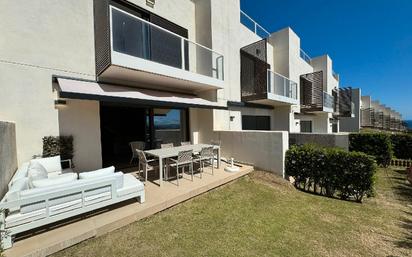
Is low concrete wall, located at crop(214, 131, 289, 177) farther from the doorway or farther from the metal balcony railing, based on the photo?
the metal balcony railing

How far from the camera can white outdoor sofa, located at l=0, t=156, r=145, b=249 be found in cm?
395

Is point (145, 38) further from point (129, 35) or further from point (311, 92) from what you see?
point (311, 92)

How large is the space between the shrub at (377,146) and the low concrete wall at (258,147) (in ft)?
30.2

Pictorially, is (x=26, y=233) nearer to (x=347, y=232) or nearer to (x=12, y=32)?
(x=12, y=32)

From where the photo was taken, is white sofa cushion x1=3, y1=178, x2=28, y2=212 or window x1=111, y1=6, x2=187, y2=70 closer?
white sofa cushion x1=3, y1=178, x2=28, y2=212

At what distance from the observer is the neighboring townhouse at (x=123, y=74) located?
702 cm

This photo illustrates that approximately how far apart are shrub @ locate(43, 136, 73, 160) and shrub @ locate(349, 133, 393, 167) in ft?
61.8

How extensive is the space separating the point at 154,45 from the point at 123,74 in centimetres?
213

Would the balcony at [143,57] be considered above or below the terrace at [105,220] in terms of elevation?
above

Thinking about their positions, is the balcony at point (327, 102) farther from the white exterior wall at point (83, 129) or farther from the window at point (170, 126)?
the white exterior wall at point (83, 129)

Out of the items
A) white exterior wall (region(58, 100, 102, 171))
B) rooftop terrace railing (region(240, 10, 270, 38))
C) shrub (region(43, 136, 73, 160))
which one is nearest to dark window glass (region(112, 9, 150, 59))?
white exterior wall (region(58, 100, 102, 171))

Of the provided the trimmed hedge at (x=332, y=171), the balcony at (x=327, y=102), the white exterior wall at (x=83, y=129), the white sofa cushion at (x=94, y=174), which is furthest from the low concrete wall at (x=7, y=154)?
the balcony at (x=327, y=102)

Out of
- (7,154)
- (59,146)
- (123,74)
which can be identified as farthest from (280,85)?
(7,154)

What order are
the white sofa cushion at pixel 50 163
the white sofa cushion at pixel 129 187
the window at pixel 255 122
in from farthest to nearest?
the window at pixel 255 122
the white sofa cushion at pixel 50 163
the white sofa cushion at pixel 129 187
